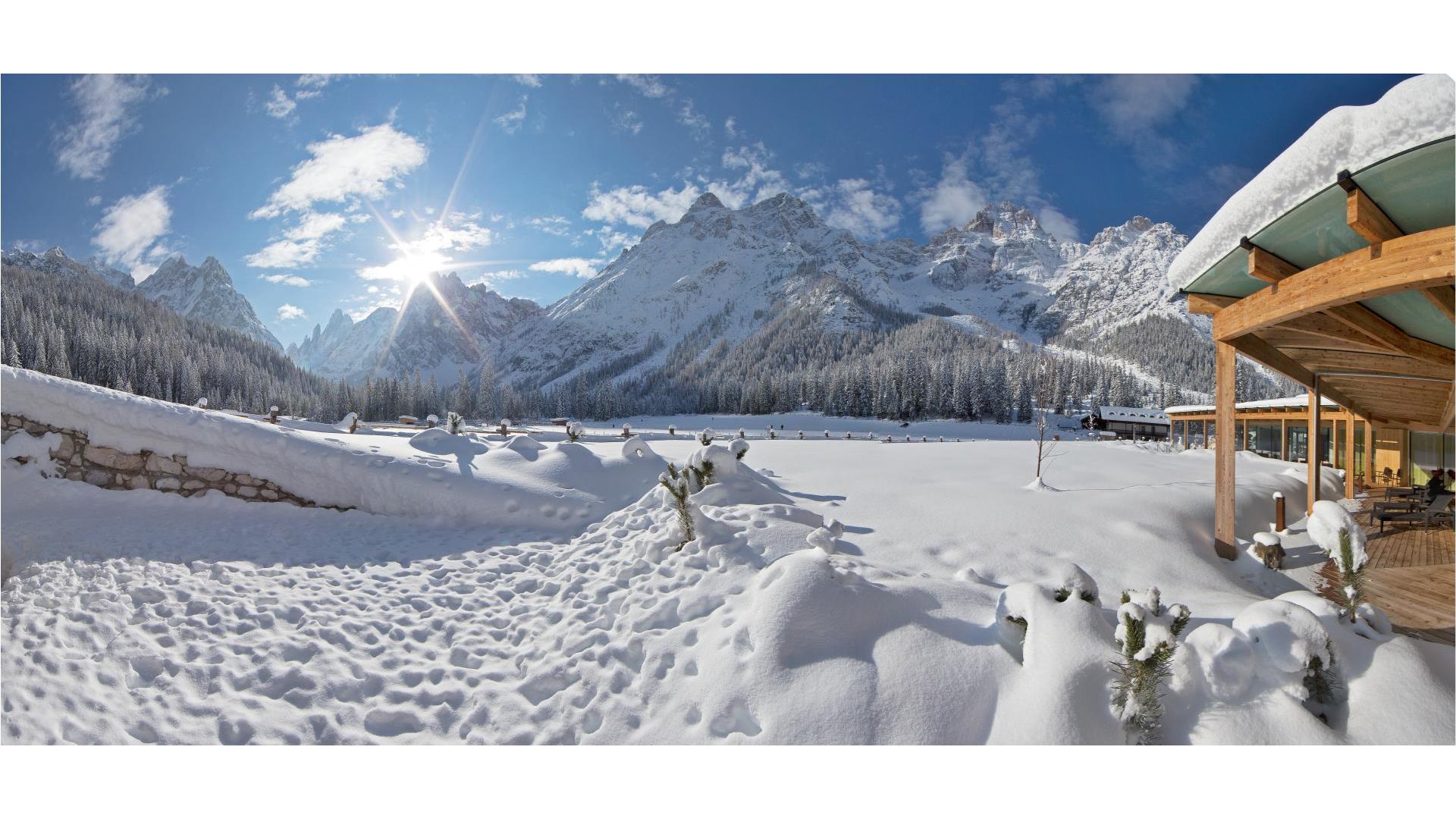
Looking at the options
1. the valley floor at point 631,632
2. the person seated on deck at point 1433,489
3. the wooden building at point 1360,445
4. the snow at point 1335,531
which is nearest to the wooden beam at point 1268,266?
the snow at point 1335,531

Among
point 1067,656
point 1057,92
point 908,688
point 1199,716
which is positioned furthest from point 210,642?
point 1057,92

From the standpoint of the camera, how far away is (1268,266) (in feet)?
14.2

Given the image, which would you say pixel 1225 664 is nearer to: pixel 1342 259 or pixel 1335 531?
pixel 1335 531

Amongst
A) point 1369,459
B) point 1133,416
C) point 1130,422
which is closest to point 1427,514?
point 1369,459

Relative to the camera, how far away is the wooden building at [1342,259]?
2.89 meters

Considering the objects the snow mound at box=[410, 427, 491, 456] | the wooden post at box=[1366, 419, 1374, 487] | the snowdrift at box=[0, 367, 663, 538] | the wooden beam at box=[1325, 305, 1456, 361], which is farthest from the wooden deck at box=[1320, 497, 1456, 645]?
the snow mound at box=[410, 427, 491, 456]

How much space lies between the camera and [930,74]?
173 inches

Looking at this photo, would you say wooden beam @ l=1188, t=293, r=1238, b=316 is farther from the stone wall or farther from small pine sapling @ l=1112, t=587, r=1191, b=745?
the stone wall

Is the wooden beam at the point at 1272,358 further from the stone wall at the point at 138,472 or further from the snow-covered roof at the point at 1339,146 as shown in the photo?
the stone wall at the point at 138,472

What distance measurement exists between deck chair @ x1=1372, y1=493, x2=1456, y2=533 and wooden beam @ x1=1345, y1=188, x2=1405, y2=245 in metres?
7.43

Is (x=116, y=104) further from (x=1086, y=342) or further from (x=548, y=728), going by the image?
(x=1086, y=342)

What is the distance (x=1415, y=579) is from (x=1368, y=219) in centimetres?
440

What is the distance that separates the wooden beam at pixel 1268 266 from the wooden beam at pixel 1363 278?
0.33 feet

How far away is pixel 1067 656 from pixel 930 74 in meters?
4.64
